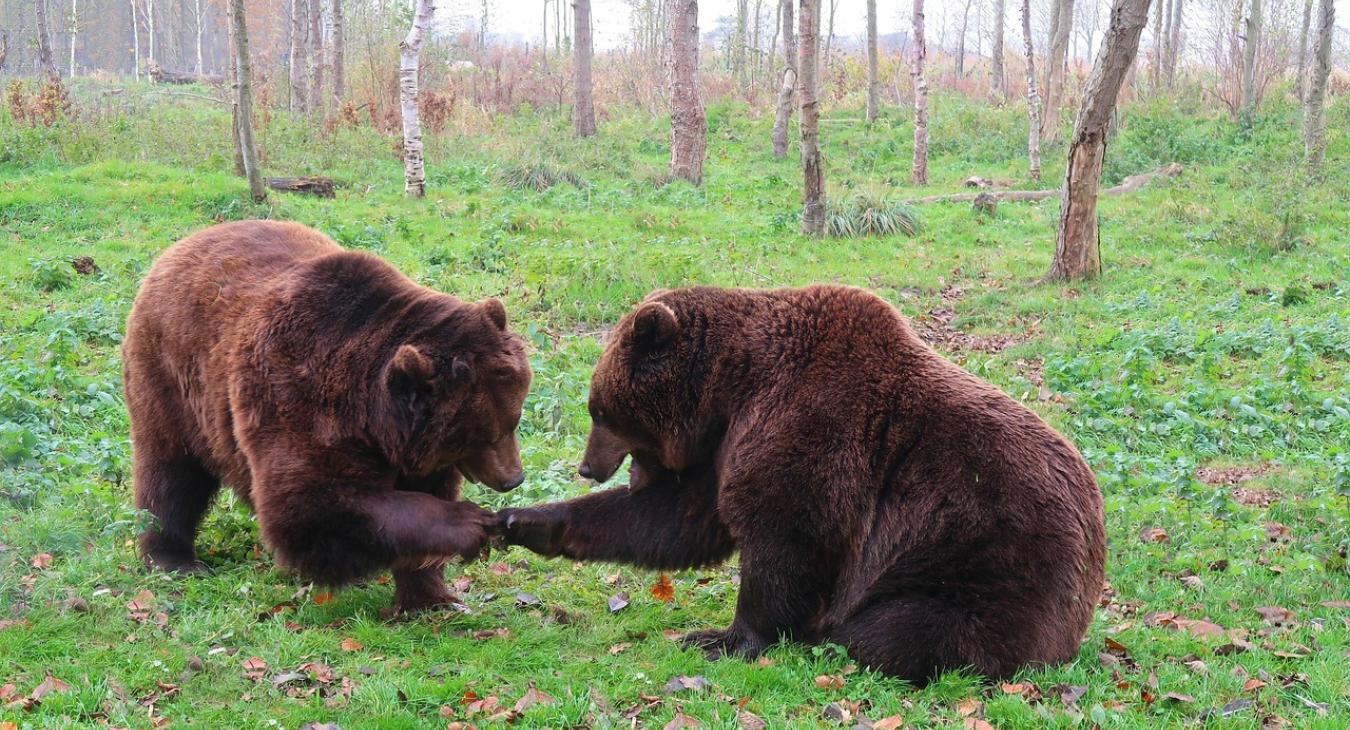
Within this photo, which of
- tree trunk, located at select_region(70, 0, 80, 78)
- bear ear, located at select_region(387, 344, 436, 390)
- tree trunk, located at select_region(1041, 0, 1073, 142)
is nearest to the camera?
bear ear, located at select_region(387, 344, 436, 390)

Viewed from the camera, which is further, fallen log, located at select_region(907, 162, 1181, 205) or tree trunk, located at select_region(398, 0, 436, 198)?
fallen log, located at select_region(907, 162, 1181, 205)

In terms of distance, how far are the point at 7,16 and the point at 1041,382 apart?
71.7m


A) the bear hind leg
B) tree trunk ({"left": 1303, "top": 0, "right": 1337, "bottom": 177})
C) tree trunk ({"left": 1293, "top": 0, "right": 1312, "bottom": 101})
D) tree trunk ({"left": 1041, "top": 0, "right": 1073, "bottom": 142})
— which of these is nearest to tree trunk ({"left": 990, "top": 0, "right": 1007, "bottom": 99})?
tree trunk ({"left": 1041, "top": 0, "right": 1073, "bottom": 142})

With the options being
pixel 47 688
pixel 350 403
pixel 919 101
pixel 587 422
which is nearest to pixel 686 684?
pixel 350 403

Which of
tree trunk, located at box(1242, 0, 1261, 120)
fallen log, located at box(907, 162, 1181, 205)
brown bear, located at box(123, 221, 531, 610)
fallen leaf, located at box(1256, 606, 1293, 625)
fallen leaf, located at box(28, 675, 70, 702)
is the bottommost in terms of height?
fallen leaf, located at box(1256, 606, 1293, 625)

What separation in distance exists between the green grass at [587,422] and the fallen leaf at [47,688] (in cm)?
6

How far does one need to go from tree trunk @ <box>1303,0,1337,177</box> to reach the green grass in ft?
1.57

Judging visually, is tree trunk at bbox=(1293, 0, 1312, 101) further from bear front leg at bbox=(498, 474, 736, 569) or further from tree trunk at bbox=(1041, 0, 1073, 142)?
bear front leg at bbox=(498, 474, 736, 569)

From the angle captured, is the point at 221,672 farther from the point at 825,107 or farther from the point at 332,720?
the point at 825,107

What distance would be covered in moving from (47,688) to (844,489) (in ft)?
11.3

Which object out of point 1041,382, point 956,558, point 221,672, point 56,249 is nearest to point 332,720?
point 221,672

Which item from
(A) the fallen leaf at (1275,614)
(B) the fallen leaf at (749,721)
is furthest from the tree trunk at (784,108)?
(B) the fallen leaf at (749,721)

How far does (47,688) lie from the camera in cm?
459

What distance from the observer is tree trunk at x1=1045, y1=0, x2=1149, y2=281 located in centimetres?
1440
